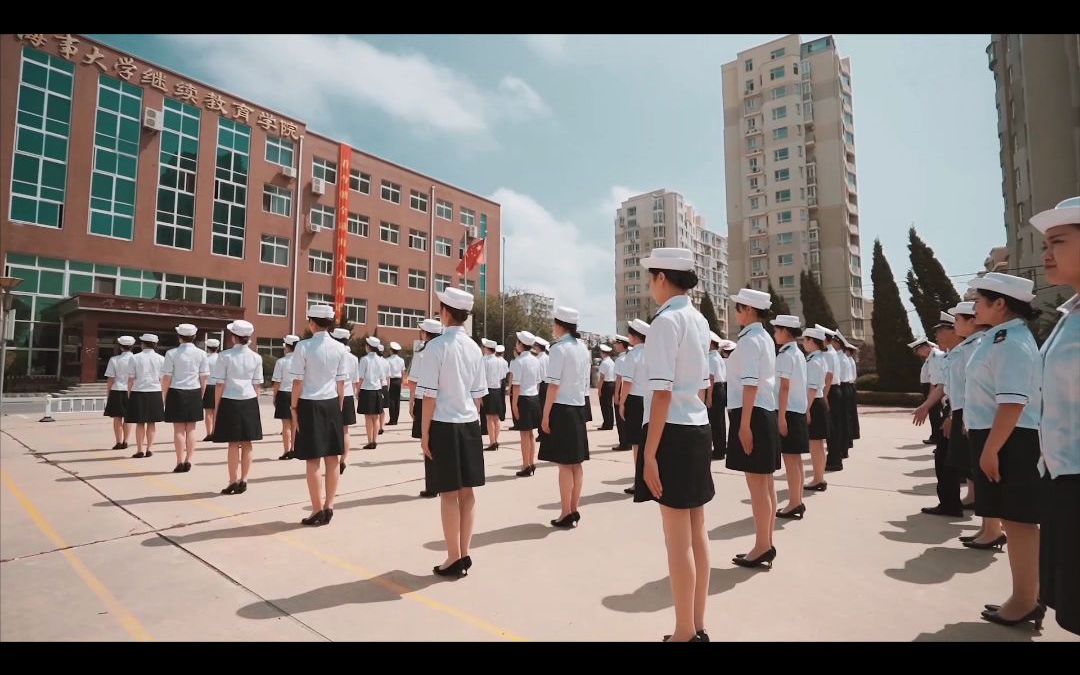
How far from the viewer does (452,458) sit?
401 centimetres

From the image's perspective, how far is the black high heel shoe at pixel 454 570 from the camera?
3.92 meters

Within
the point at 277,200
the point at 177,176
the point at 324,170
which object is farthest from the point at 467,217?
the point at 177,176

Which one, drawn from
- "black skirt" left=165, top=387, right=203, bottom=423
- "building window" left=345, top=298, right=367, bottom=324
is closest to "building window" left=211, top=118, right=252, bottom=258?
"building window" left=345, top=298, right=367, bottom=324

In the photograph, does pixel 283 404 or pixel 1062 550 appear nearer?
pixel 1062 550

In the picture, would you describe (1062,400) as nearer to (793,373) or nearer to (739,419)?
(739,419)

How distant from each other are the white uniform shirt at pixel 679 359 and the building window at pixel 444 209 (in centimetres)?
4430

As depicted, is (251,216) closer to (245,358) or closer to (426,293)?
(426,293)

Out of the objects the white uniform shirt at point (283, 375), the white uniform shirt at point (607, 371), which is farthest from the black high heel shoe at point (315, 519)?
the white uniform shirt at point (607, 371)

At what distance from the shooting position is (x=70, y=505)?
591cm

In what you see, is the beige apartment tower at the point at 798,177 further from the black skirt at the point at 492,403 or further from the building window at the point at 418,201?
the black skirt at the point at 492,403

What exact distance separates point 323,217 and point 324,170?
3.42m

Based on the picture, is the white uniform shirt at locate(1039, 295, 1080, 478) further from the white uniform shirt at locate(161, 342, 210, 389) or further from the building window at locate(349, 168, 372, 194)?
the building window at locate(349, 168, 372, 194)
